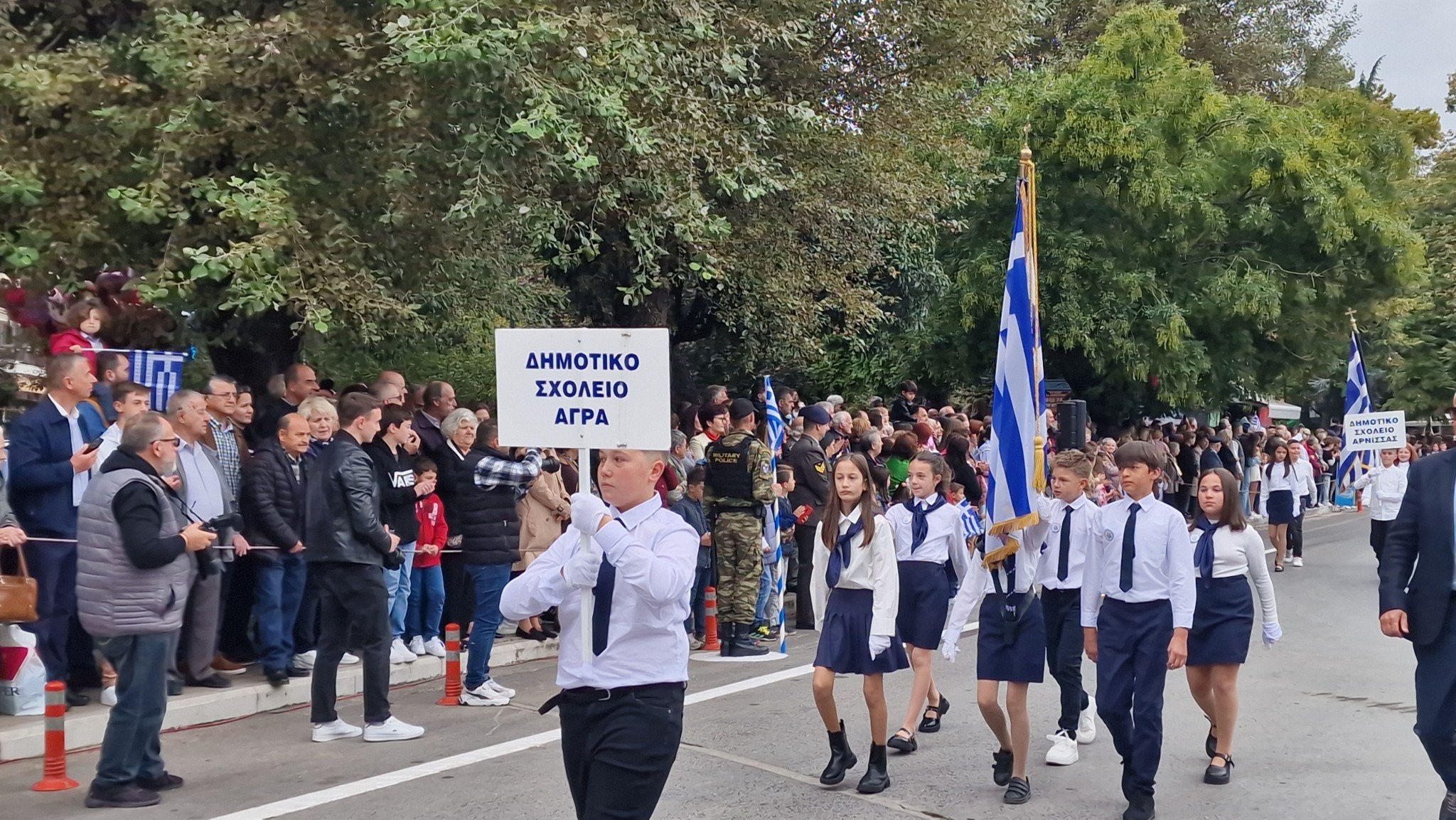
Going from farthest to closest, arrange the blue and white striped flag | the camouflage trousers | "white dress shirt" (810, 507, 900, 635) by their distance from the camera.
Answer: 1. the blue and white striped flag
2. the camouflage trousers
3. "white dress shirt" (810, 507, 900, 635)

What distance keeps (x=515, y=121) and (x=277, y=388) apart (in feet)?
9.66

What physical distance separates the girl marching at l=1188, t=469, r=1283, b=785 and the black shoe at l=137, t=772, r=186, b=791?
5365 millimetres

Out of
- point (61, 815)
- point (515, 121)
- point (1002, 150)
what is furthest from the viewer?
point (1002, 150)

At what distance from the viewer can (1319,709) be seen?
30.9 feet

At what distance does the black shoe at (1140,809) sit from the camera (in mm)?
6609

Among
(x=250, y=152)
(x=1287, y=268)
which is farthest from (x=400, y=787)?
(x=1287, y=268)

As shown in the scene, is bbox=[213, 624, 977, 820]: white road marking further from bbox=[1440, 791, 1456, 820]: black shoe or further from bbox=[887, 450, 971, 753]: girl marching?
bbox=[1440, 791, 1456, 820]: black shoe

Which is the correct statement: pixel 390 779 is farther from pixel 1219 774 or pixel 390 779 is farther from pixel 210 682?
pixel 1219 774

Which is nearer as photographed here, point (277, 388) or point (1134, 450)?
point (1134, 450)

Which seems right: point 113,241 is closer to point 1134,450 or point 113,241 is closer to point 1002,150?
point 1134,450

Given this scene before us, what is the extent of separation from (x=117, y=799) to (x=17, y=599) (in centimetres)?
153

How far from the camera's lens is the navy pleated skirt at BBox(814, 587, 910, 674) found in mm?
7121

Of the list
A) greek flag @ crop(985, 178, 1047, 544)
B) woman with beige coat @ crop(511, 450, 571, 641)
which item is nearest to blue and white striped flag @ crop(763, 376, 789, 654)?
woman with beige coat @ crop(511, 450, 571, 641)

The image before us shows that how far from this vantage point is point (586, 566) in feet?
14.5
